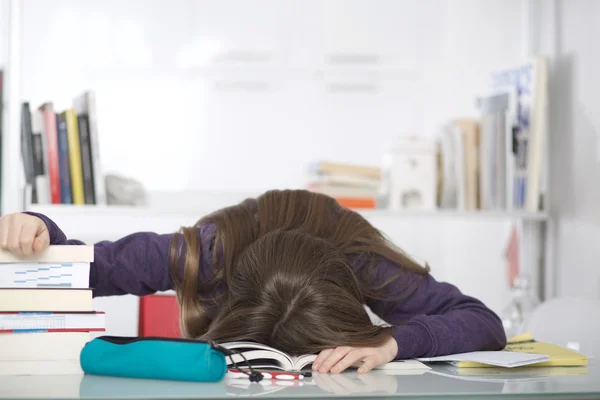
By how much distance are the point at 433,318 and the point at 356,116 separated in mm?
2021

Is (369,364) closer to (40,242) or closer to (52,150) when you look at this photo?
(40,242)

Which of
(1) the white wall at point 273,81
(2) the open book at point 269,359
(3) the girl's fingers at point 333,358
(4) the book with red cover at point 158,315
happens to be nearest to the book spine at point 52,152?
(4) the book with red cover at point 158,315

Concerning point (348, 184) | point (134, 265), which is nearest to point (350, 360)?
point (134, 265)

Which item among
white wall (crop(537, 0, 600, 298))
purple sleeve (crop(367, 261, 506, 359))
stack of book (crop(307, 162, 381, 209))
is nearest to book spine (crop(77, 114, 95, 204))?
stack of book (crop(307, 162, 381, 209))

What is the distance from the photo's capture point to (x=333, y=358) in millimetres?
1078

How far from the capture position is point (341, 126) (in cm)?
322

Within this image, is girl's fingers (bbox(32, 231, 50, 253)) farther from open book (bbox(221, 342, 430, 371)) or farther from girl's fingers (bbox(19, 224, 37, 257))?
open book (bbox(221, 342, 430, 371))

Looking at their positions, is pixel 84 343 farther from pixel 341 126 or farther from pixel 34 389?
pixel 341 126

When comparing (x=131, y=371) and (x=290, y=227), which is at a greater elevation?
(x=290, y=227)

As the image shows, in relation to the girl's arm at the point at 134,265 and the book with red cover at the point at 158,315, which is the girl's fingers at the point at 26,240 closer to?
the girl's arm at the point at 134,265

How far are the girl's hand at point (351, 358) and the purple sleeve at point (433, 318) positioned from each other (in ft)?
0.15

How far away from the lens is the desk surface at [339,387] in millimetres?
842

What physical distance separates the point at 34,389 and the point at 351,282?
1.92ft

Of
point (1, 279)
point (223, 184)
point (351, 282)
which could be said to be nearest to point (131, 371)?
point (1, 279)
